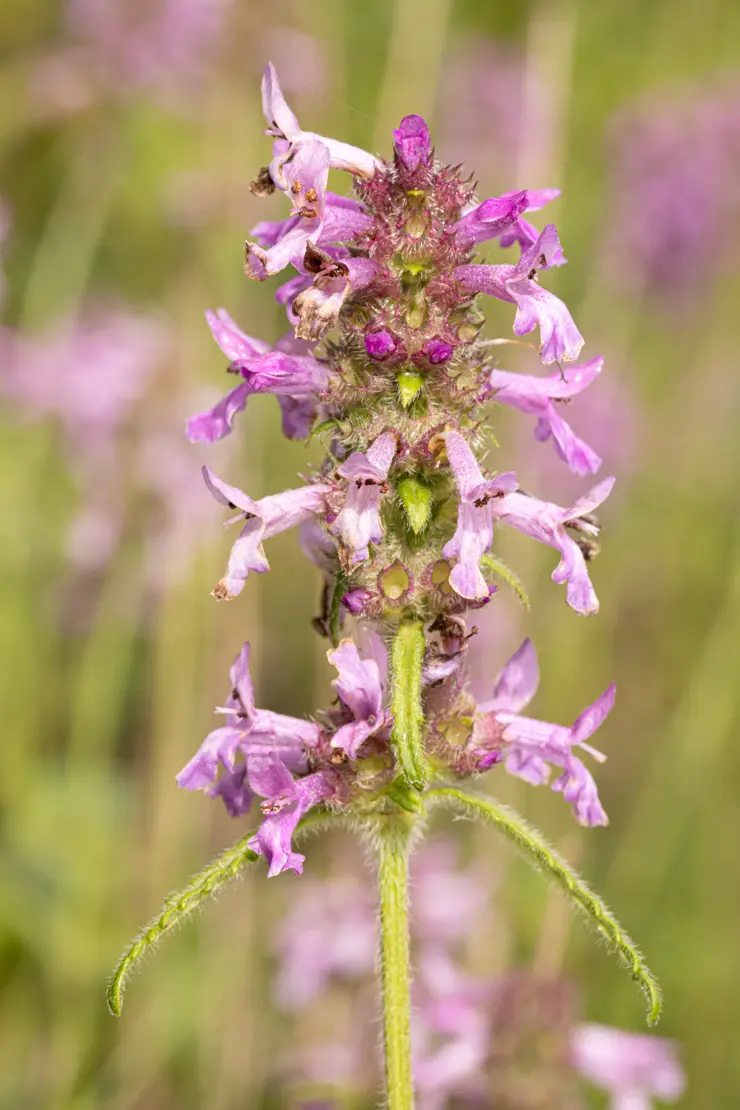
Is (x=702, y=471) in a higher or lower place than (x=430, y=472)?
higher

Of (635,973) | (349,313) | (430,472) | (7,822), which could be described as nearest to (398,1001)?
(635,973)

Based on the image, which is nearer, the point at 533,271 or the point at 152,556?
the point at 533,271

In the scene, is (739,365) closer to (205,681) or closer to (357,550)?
(205,681)

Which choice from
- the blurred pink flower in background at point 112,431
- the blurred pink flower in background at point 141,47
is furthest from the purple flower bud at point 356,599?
the blurred pink flower in background at point 141,47

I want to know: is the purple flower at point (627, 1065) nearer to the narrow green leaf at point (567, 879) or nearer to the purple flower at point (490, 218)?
the narrow green leaf at point (567, 879)

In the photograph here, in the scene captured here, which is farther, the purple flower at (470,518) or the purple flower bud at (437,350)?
the purple flower bud at (437,350)

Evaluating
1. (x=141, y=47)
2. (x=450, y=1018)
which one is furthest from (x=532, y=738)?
(x=141, y=47)

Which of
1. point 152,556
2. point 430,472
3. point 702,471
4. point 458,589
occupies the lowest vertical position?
point 458,589
